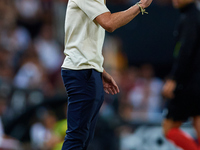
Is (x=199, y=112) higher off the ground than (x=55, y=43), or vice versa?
(x=199, y=112)

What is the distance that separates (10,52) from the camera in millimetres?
8414

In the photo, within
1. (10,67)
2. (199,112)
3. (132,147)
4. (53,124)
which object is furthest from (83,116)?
(10,67)

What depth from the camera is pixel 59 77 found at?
8.83 m

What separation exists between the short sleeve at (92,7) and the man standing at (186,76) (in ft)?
5.32

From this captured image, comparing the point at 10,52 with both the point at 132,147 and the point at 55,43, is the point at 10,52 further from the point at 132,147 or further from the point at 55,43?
the point at 132,147

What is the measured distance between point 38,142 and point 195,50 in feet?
10.6

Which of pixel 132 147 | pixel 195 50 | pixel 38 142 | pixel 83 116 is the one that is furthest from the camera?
pixel 38 142

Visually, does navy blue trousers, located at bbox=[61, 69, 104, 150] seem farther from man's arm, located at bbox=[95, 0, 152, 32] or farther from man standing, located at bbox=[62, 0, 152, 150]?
man's arm, located at bbox=[95, 0, 152, 32]

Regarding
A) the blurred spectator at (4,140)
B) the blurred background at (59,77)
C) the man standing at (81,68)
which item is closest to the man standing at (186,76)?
the blurred background at (59,77)

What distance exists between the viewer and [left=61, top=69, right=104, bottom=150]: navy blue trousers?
3.05 meters

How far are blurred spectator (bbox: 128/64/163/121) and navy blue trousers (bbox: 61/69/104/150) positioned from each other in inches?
227

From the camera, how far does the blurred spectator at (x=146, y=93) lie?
30.5 feet

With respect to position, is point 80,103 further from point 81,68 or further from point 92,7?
point 92,7

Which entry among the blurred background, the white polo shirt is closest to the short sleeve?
the white polo shirt
